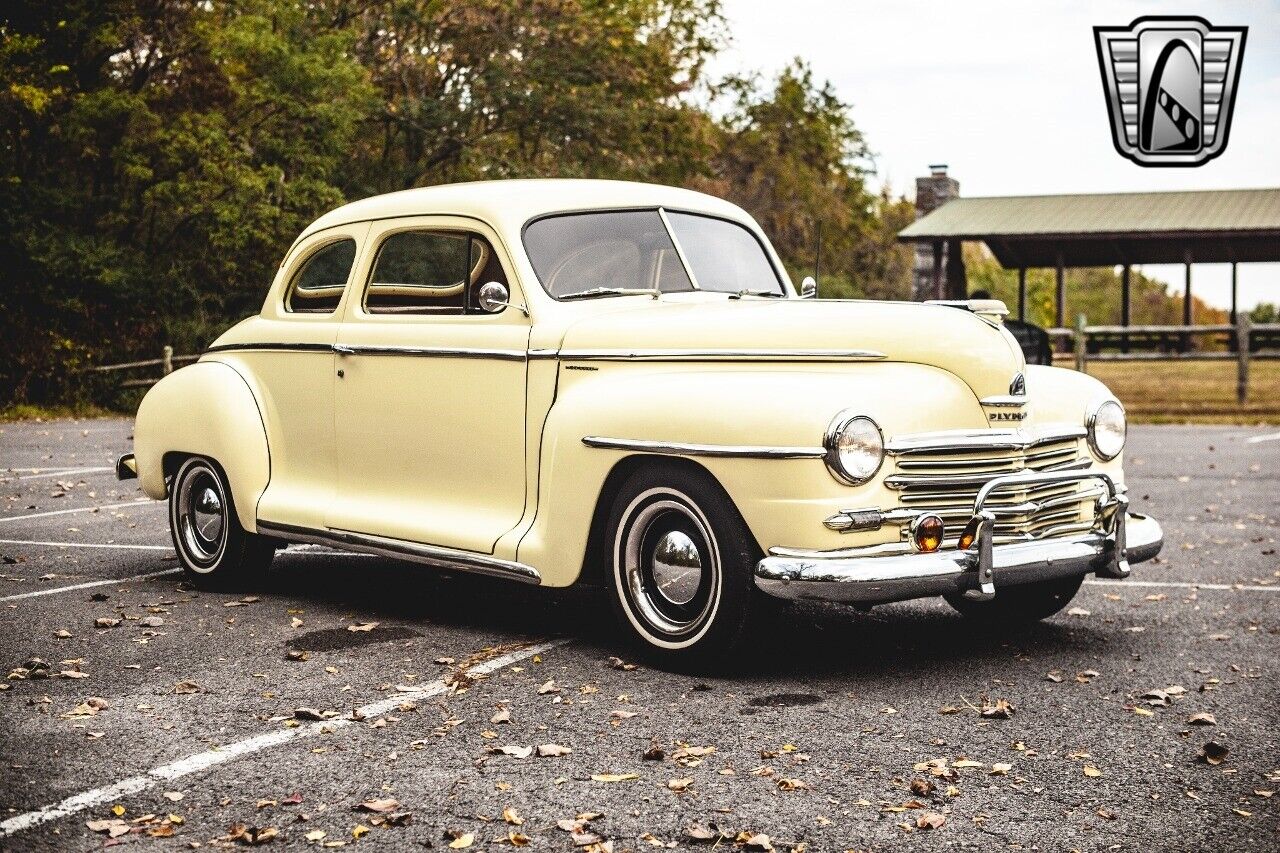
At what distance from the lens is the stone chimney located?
34.2 meters

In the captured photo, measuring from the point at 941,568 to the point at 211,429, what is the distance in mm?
4009

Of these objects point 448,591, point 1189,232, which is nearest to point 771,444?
point 448,591

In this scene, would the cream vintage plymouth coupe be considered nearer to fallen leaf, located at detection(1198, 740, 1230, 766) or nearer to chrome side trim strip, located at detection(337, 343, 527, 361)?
chrome side trim strip, located at detection(337, 343, 527, 361)

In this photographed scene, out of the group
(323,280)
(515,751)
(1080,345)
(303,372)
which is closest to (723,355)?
(515,751)

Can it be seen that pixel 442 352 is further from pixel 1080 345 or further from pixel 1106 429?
pixel 1080 345

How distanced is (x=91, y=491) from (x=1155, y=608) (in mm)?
8889

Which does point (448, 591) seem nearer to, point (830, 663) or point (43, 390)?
point (830, 663)

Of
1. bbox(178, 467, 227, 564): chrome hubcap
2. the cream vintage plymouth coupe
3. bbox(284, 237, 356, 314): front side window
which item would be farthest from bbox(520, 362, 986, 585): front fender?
bbox(178, 467, 227, 564): chrome hubcap

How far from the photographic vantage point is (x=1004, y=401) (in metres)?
5.51

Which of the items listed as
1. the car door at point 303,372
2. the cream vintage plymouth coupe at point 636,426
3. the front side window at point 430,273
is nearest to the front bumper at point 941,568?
the cream vintage plymouth coupe at point 636,426

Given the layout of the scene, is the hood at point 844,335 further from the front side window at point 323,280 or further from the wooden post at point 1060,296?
the wooden post at point 1060,296

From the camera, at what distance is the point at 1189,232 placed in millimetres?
30484

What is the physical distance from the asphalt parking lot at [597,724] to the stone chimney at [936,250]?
88.3ft

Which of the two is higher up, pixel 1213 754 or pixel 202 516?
pixel 202 516
